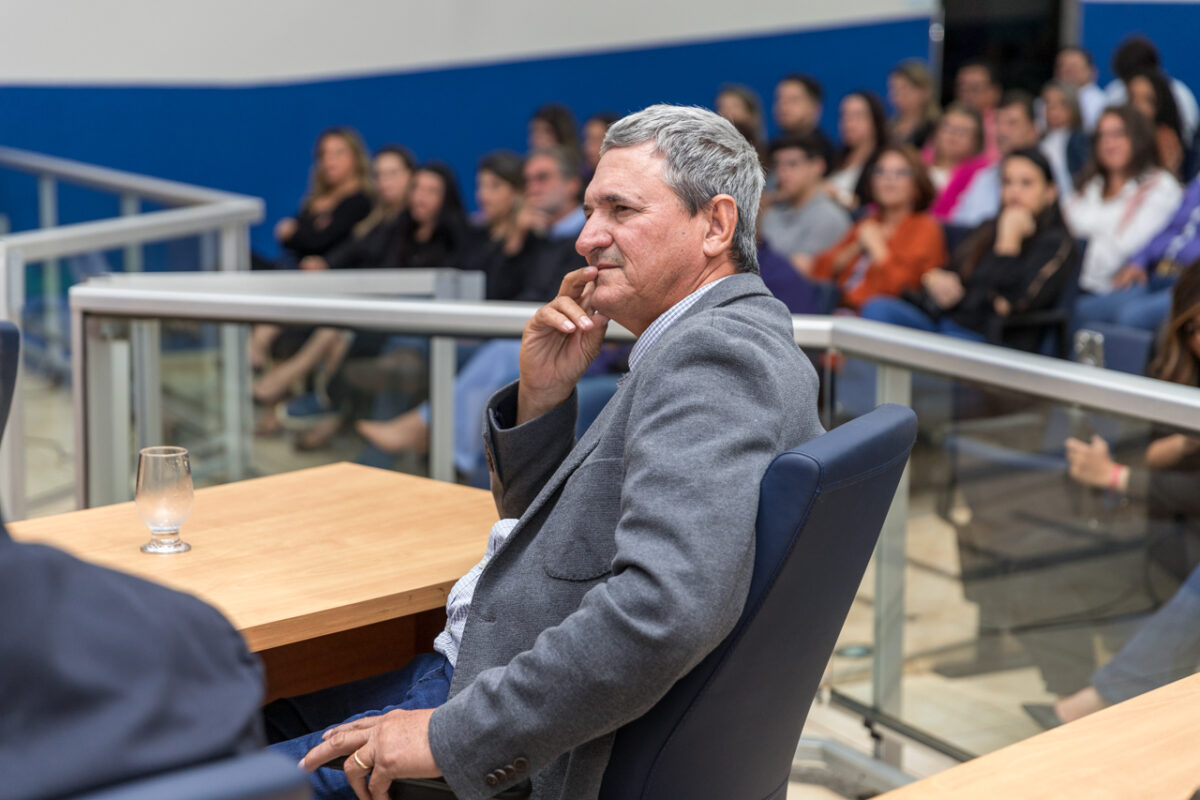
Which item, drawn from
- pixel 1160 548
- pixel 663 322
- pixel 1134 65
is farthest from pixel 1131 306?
pixel 663 322

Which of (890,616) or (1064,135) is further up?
(1064,135)

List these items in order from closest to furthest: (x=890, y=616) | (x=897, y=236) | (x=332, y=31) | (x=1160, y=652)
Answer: (x=1160, y=652) → (x=890, y=616) → (x=897, y=236) → (x=332, y=31)

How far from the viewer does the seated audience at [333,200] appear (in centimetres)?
613

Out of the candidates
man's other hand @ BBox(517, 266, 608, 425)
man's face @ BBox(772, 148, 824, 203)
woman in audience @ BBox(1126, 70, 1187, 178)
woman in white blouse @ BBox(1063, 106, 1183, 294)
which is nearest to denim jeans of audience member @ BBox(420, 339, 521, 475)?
man's other hand @ BBox(517, 266, 608, 425)

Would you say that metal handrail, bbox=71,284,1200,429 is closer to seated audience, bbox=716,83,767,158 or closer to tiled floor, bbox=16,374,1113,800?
tiled floor, bbox=16,374,1113,800

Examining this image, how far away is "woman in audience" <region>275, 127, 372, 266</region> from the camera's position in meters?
6.13

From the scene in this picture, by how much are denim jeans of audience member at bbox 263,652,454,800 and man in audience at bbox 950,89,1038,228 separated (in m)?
4.61

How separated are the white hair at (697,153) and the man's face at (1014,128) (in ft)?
15.5

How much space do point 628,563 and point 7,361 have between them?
118 cm

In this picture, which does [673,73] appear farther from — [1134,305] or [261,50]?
[1134,305]

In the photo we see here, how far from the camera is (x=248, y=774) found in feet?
2.42

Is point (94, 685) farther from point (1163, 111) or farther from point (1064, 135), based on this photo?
point (1064, 135)

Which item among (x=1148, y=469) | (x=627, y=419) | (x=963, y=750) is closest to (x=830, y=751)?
(x=963, y=750)

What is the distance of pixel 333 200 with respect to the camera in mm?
6258
